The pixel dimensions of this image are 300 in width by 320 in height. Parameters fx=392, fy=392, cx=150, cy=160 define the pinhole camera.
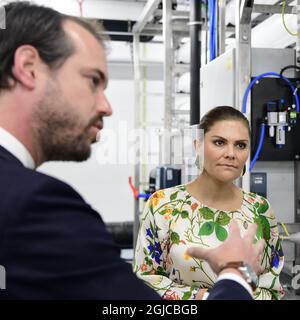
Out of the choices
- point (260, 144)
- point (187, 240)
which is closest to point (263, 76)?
point (260, 144)

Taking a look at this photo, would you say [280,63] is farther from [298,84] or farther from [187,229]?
[187,229]

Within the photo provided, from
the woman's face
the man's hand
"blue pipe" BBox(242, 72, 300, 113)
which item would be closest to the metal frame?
"blue pipe" BBox(242, 72, 300, 113)

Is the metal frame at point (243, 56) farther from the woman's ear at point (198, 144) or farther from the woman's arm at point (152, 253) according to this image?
the woman's arm at point (152, 253)

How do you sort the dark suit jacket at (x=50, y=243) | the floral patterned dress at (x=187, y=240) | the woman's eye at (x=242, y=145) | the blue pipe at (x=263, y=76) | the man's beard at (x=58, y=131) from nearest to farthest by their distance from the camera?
the dark suit jacket at (x=50, y=243) → the man's beard at (x=58, y=131) → the floral patterned dress at (x=187, y=240) → the woman's eye at (x=242, y=145) → the blue pipe at (x=263, y=76)

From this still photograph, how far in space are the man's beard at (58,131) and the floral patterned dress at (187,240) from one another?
0.53m

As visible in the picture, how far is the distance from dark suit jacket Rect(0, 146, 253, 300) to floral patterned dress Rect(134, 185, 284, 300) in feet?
1.82

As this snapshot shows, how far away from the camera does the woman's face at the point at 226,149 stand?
1143 mm

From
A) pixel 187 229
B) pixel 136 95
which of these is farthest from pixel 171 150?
pixel 187 229

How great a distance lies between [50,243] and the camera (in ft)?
1.59

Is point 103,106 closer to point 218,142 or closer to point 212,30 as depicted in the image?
point 218,142

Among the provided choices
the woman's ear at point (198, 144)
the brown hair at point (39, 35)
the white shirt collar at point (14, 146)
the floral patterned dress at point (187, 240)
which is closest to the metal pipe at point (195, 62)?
the woman's ear at point (198, 144)

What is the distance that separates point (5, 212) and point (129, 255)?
3837mm

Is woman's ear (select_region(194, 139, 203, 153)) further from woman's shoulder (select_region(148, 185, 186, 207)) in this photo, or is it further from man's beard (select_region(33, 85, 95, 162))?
man's beard (select_region(33, 85, 95, 162))

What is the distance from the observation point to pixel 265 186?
1.66 metres
